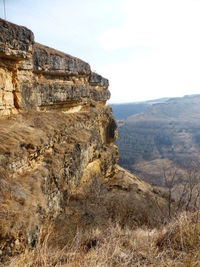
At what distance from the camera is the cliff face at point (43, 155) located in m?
6.03

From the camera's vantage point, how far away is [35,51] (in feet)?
41.9

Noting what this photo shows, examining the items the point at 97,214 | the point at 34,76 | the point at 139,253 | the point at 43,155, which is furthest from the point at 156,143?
the point at 139,253

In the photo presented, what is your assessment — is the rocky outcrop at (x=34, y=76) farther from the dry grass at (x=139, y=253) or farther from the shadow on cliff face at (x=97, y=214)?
the dry grass at (x=139, y=253)

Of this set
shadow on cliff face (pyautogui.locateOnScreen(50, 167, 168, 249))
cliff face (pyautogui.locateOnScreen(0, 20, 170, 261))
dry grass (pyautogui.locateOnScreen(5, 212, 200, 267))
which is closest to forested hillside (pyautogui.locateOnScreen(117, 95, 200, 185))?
shadow on cliff face (pyautogui.locateOnScreen(50, 167, 168, 249))

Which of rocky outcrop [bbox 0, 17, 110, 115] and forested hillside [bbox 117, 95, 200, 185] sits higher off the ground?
rocky outcrop [bbox 0, 17, 110, 115]

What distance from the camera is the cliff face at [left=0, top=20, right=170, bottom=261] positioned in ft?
19.8

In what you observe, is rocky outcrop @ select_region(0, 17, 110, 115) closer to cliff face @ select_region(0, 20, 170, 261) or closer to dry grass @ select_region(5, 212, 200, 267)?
cliff face @ select_region(0, 20, 170, 261)

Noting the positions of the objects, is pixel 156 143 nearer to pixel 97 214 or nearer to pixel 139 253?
pixel 97 214

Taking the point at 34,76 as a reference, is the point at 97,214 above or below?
below

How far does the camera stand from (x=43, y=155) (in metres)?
9.41

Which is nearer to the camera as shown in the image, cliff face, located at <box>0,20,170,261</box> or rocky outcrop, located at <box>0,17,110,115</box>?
cliff face, located at <box>0,20,170,261</box>

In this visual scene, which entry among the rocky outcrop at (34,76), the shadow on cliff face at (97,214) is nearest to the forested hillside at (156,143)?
the rocky outcrop at (34,76)

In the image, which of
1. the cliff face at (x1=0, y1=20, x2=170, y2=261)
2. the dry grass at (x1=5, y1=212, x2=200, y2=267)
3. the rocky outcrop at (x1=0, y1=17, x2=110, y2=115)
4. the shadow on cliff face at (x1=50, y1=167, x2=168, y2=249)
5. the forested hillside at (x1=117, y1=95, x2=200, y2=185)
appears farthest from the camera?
the forested hillside at (x1=117, y1=95, x2=200, y2=185)

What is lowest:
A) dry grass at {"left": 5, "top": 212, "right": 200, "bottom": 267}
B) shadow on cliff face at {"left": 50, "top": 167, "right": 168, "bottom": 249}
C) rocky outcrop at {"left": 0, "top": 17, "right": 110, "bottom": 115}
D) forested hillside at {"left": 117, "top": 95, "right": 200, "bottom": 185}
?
forested hillside at {"left": 117, "top": 95, "right": 200, "bottom": 185}
